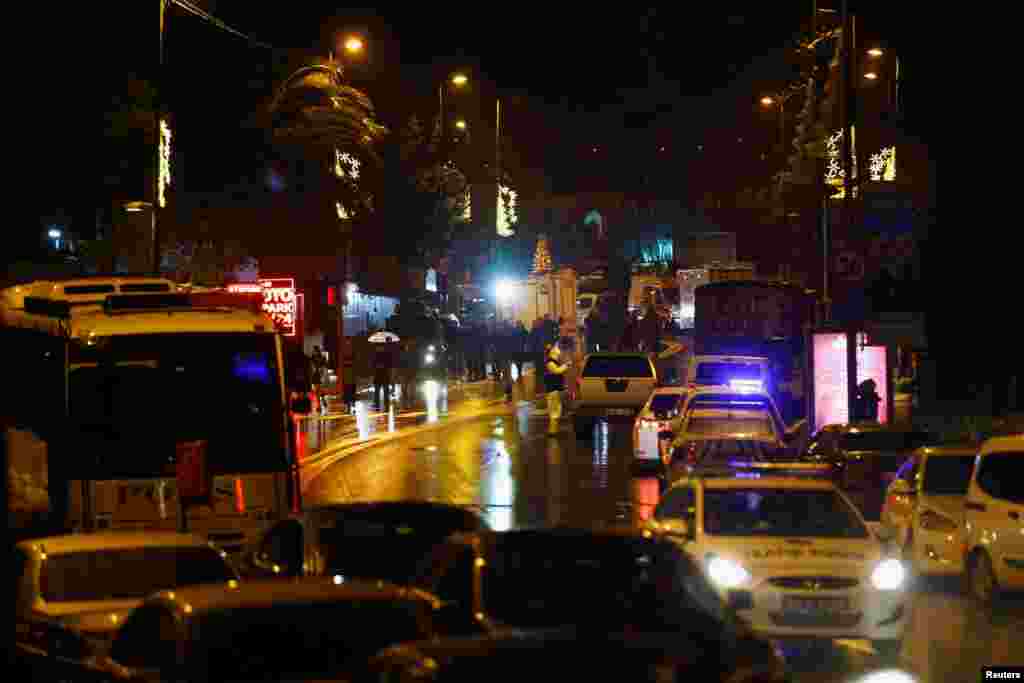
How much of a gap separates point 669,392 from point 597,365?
7.48 m

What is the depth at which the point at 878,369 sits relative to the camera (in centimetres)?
3266

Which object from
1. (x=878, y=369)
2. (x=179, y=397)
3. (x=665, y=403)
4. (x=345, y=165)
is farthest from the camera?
(x=345, y=165)

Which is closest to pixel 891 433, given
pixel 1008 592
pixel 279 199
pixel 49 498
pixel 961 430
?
pixel 961 430

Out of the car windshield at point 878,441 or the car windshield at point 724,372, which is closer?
the car windshield at point 878,441

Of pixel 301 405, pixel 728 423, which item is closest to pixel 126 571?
pixel 301 405

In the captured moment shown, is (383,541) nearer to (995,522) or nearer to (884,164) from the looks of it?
(995,522)

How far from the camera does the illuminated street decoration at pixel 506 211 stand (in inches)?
3312

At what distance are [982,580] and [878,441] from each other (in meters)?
9.48

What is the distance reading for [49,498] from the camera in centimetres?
1582

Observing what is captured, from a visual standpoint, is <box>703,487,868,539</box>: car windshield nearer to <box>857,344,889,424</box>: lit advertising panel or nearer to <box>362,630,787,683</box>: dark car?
<box>362,630,787,683</box>: dark car

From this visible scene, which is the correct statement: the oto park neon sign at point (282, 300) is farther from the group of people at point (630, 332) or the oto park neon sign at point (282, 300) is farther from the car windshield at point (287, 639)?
the car windshield at point (287, 639)

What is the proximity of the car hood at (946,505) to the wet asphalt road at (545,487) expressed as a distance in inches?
35.2

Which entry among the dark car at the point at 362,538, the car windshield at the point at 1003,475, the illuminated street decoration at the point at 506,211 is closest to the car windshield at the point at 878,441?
the car windshield at the point at 1003,475

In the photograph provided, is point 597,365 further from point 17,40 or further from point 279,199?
point 279,199
